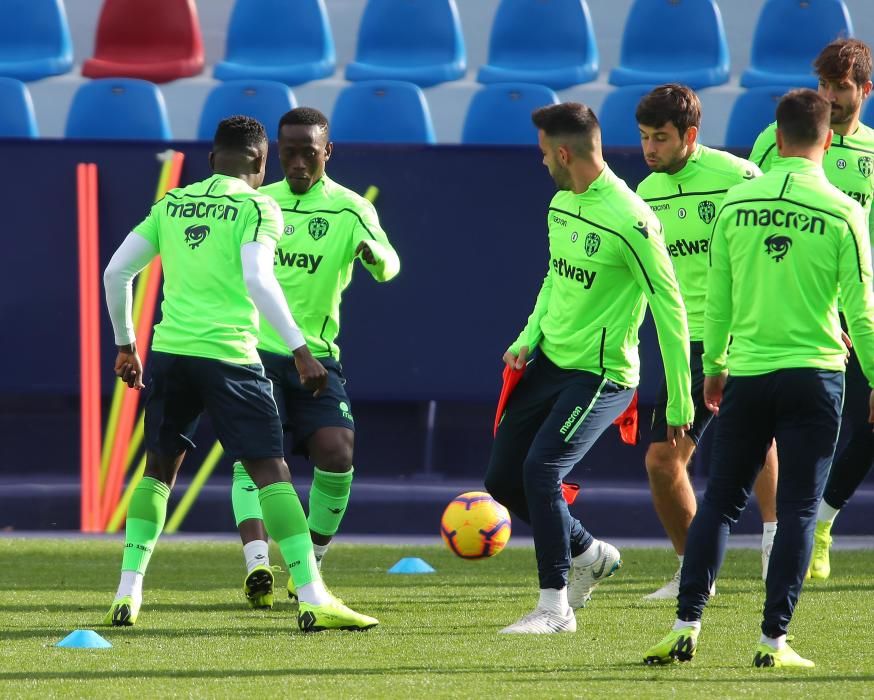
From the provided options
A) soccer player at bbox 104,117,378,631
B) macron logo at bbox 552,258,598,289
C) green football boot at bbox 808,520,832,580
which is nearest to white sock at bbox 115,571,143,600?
soccer player at bbox 104,117,378,631

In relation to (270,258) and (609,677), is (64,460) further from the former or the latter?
(609,677)

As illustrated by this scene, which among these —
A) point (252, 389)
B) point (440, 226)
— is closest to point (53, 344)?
point (440, 226)

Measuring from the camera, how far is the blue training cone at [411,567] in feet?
24.7

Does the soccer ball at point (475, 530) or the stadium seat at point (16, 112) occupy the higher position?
the stadium seat at point (16, 112)

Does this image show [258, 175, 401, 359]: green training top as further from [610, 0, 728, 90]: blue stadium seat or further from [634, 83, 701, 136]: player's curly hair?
[610, 0, 728, 90]: blue stadium seat

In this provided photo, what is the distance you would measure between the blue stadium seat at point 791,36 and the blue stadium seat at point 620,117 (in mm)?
1377

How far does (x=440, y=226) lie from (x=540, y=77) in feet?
11.7

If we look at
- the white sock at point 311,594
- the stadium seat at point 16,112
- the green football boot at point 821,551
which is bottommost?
the green football boot at point 821,551

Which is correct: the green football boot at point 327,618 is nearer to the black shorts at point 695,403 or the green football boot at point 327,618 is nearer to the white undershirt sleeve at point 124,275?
the white undershirt sleeve at point 124,275

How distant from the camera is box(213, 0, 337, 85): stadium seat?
41.4 ft

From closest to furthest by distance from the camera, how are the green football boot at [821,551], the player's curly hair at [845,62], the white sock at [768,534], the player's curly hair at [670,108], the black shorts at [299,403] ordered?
the player's curly hair at [670,108] → the black shorts at [299,403] → the player's curly hair at [845,62] → the white sock at [768,534] → the green football boot at [821,551]

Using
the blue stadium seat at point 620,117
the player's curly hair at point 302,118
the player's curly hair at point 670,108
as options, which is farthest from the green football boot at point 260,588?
the blue stadium seat at point 620,117

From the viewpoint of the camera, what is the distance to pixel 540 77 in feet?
40.6

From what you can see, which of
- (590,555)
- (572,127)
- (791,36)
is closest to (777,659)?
(590,555)
